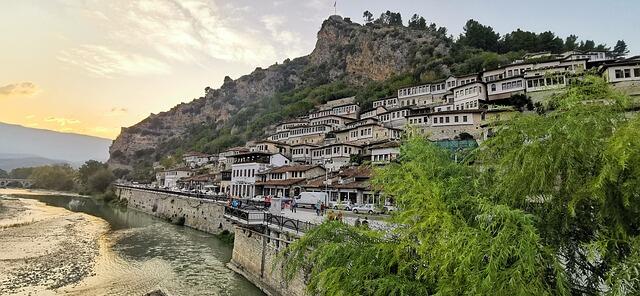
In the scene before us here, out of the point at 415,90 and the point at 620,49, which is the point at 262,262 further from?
the point at 620,49

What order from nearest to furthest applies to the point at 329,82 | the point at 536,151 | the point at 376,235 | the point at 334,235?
the point at 536,151 → the point at 376,235 → the point at 334,235 → the point at 329,82

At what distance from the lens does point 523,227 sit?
19.3ft

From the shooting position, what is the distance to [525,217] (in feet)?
19.4

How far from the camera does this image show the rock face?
401ft

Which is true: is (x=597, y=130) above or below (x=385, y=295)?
above

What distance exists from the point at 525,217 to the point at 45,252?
36.8 m

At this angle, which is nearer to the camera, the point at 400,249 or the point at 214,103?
the point at 400,249

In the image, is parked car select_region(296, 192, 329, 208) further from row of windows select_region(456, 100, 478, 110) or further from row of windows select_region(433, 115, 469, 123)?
row of windows select_region(456, 100, 478, 110)

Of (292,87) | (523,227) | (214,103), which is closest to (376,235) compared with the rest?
(523,227)

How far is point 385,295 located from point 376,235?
4.65 ft

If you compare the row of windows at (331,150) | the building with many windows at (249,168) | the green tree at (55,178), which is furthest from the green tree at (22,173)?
the row of windows at (331,150)

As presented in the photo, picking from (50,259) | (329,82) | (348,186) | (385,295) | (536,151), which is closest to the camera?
(536,151)

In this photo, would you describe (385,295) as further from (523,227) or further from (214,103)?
(214,103)

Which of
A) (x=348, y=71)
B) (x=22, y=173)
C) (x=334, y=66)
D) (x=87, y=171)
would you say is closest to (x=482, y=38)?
(x=348, y=71)
